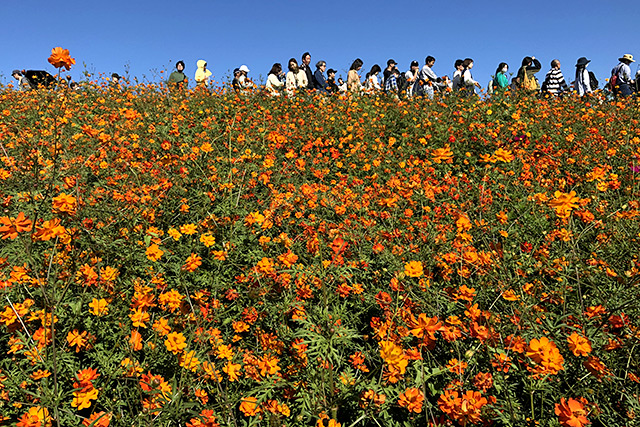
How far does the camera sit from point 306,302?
5.87 ft

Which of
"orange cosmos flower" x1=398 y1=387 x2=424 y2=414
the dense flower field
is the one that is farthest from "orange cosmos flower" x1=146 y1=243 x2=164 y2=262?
"orange cosmos flower" x1=398 y1=387 x2=424 y2=414

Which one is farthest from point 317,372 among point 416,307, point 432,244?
point 432,244

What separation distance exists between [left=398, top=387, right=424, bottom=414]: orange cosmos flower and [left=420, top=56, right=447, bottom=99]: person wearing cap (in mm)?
6972

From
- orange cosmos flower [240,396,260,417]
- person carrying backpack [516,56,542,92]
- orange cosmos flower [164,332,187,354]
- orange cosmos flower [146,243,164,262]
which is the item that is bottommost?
orange cosmos flower [240,396,260,417]

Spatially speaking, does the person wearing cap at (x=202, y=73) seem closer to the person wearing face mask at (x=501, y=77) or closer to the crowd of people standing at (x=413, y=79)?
the crowd of people standing at (x=413, y=79)

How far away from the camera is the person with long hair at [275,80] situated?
7.01 m

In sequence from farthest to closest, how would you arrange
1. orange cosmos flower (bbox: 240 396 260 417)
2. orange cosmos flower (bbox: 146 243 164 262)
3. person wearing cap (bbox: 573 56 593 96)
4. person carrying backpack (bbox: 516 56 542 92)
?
1. person wearing cap (bbox: 573 56 593 96)
2. person carrying backpack (bbox: 516 56 542 92)
3. orange cosmos flower (bbox: 146 243 164 262)
4. orange cosmos flower (bbox: 240 396 260 417)

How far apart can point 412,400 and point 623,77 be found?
32.7 ft

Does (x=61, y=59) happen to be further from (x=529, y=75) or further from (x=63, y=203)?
(x=529, y=75)

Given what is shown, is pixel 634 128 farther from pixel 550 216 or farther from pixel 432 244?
pixel 432 244

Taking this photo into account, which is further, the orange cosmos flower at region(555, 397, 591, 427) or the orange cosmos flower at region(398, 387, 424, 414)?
the orange cosmos flower at region(398, 387, 424, 414)

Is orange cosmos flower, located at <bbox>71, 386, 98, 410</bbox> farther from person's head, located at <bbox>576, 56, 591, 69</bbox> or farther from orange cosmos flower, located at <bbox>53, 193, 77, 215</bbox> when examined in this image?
person's head, located at <bbox>576, 56, 591, 69</bbox>

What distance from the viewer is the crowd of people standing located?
7.25 meters

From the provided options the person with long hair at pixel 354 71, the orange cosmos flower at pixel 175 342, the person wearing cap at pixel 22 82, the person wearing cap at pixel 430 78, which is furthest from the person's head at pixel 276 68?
the orange cosmos flower at pixel 175 342
